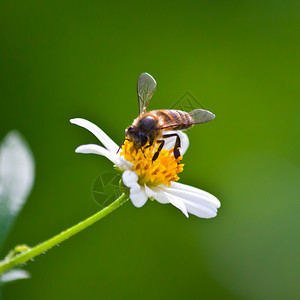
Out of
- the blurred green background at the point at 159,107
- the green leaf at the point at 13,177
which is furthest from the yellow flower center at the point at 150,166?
the blurred green background at the point at 159,107

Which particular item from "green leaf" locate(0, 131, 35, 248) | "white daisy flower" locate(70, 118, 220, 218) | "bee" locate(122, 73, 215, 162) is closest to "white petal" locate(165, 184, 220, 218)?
"white daisy flower" locate(70, 118, 220, 218)

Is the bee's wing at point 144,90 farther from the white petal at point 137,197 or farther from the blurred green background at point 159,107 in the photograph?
the blurred green background at point 159,107

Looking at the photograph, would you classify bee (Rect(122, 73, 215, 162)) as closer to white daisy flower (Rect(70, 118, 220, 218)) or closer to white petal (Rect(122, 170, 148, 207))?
white daisy flower (Rect(70, 118, 220, 218))

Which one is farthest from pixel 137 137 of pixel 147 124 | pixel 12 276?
pixel 12 276

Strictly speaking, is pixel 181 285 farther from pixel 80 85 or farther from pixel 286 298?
pixel 80 85

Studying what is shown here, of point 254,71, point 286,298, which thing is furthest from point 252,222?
point 254,71

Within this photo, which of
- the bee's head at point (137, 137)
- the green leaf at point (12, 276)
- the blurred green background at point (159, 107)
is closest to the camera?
the green leaf at point (12, 276)
